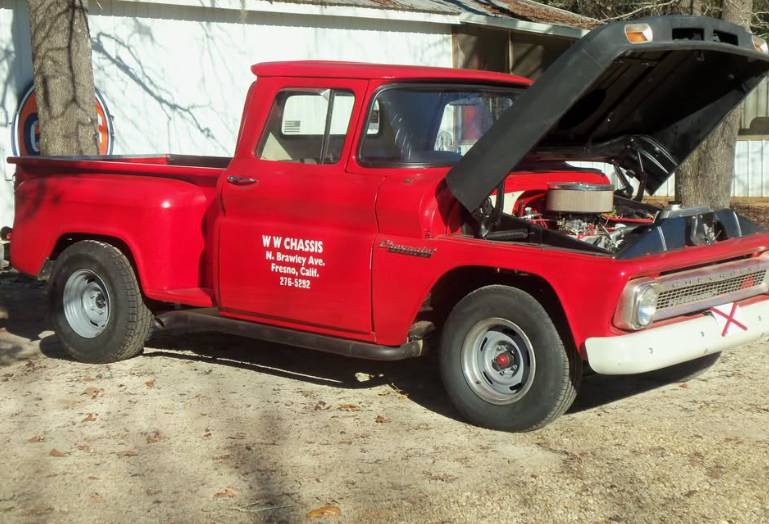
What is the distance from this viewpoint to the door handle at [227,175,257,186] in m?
6.66

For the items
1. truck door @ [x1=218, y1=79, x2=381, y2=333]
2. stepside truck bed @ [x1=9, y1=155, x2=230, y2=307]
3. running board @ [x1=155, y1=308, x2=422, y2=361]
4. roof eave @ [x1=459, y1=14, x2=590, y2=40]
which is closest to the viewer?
running board @ [x1=155, y1=308, x2=422, y2=361]

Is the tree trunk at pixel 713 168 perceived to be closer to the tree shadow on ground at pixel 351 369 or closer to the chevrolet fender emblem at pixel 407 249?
the tree shadow on ground at pixel 351 369

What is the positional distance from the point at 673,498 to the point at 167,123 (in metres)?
9.70

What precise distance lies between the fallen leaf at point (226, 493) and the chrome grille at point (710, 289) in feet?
7.71

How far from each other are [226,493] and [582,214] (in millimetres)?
2706

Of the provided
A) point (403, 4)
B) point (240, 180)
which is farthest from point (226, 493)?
point (403, 4)

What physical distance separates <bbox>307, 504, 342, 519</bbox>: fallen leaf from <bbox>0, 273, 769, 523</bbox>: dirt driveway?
0.01 m

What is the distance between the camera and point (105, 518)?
471 centimetres

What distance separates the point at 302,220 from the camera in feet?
21.1

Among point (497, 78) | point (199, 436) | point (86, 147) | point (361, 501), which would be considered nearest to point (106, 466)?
point (199, 436)

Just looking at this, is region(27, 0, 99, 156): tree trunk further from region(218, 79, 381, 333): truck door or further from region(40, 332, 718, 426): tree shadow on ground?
region(218, 79, 381, 333): truck door

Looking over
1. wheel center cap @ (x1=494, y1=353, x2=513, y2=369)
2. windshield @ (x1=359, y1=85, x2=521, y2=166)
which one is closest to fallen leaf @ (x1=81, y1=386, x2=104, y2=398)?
windshield @ (x1=359, y1=85, x2=521, y2=166)

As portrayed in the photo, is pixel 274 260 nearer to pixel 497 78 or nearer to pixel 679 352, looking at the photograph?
pixel 497 78

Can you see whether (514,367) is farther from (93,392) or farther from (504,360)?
(93,392)
